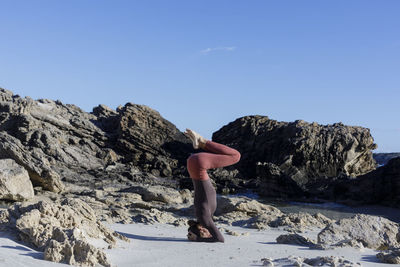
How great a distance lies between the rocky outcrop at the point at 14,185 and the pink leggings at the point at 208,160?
827 centimetres

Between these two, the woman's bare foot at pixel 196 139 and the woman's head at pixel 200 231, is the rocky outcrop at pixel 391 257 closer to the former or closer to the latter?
the woman's head at pixel 200 231

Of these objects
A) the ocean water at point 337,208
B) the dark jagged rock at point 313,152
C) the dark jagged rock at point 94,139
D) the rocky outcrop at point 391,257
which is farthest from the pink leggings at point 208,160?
the dark jagged rock at point 313,152

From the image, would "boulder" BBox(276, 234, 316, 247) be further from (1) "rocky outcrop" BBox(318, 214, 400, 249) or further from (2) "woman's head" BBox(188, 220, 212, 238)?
(2) "woman's head" BBox(188, 220, 212, 238)

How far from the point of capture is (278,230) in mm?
8531

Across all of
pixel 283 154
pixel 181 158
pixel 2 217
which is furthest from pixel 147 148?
pixel 2 217

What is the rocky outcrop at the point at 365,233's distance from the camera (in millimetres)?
6445

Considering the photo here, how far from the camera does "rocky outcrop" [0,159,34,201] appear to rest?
13.2 m

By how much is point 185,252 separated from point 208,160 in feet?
5.24

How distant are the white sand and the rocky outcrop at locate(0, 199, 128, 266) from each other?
0.51ft

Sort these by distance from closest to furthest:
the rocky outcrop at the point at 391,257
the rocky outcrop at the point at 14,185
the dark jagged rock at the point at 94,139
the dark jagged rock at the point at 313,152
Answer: the rocky outcrop at the point at 391,257
the rocky outcrop at the point at 14,185
the dark jagged rock at the point at 94,139
the dark jagged rock at the point at 313,152

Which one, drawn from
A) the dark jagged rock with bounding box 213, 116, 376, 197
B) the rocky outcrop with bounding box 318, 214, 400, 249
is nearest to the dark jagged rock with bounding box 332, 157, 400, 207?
the dark jagged rock with bounding box 213, 116, 376, 197

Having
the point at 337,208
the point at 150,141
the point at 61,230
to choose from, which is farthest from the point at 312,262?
the point at 150,141

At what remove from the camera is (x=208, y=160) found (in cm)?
676

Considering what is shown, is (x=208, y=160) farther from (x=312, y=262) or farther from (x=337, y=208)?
(x=337, y=208)
